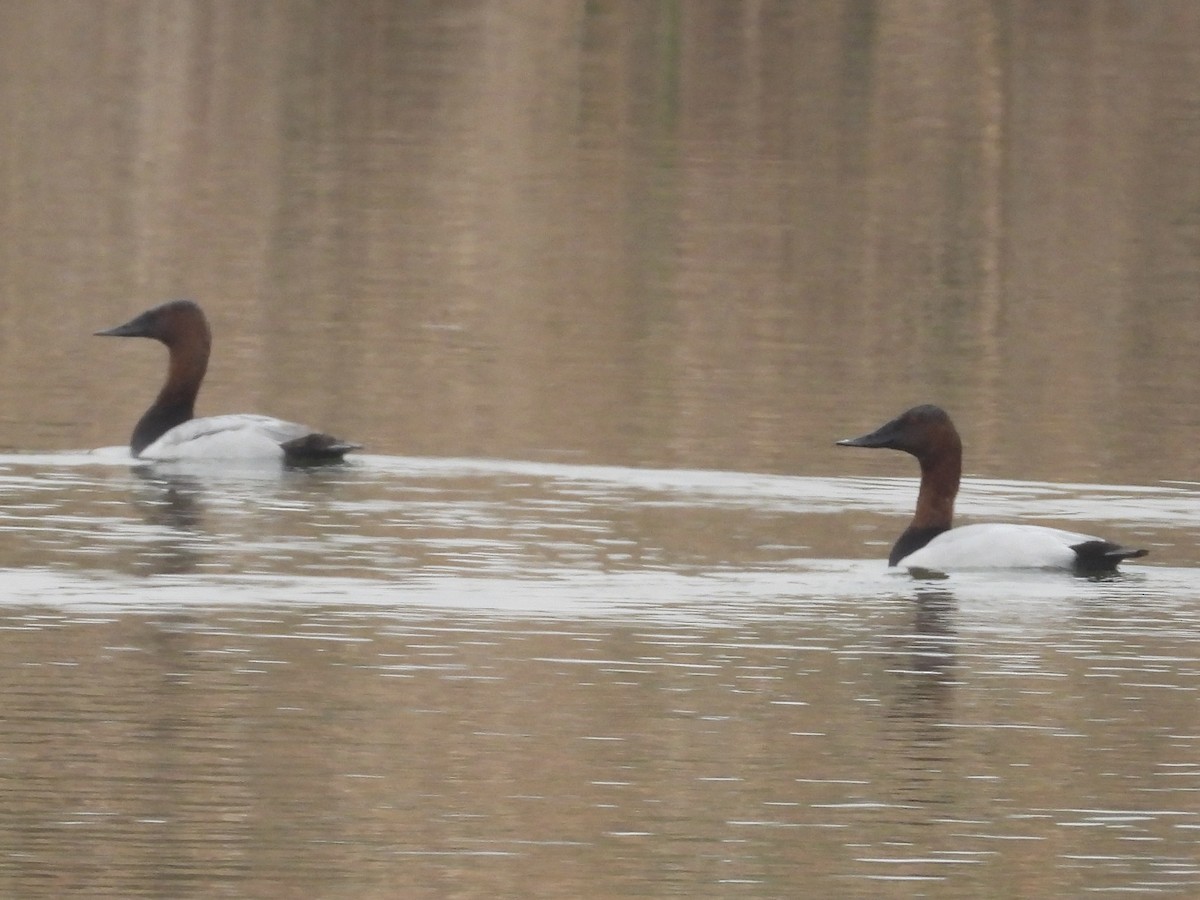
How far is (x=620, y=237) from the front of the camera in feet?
106

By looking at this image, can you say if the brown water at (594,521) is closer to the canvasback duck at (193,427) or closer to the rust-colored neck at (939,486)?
the canvasback duck at (193,427)

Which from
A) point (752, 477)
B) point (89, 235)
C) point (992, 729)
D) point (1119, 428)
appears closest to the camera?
point (992, 729)

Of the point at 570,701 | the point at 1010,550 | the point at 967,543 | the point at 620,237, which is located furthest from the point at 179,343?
the point at 620,237

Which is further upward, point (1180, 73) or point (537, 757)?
point (1180, 73)

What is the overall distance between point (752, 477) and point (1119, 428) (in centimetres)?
367

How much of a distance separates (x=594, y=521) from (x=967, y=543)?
7.37ft

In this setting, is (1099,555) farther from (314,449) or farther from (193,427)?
(193,427)

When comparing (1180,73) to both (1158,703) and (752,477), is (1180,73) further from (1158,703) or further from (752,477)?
(1158,703)

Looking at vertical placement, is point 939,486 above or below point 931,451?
below

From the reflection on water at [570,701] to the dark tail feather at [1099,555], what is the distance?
0.09 metres

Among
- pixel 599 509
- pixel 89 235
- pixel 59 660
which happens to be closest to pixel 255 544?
pixel 599 509

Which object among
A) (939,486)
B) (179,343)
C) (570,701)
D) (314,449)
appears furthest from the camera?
(179,343)

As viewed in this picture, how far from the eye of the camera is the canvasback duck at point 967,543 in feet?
51.2

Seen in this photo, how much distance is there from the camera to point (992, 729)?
Result: 481 inches
